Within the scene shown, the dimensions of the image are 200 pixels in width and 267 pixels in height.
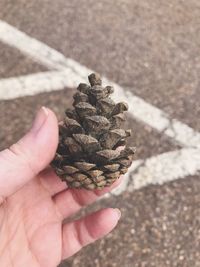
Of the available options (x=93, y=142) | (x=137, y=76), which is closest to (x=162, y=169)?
(x=137, y=76)

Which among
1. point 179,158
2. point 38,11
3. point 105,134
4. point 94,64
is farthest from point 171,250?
point 38,11

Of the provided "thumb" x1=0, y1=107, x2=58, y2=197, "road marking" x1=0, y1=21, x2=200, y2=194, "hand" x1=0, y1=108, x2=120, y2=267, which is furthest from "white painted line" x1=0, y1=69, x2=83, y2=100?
"thumb" x1=0, y1=107, x2=58, y2=197

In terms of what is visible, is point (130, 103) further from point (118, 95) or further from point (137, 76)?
point (137, 76)

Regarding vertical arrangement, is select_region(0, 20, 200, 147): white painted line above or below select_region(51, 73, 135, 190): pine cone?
below

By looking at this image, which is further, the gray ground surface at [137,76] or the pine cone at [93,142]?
the gray ground surface at [137,76]

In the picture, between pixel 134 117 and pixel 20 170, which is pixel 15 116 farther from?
pixel 20 170

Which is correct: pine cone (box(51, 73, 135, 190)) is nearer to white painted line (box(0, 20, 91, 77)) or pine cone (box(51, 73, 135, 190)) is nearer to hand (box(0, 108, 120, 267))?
hand (box(0, 108, 120, 267))

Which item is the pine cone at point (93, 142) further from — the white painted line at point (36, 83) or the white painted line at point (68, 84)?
the white painted line at point (36, 83)

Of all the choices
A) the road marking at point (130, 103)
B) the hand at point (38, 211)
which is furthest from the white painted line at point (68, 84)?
the hand at point (38, 211)
